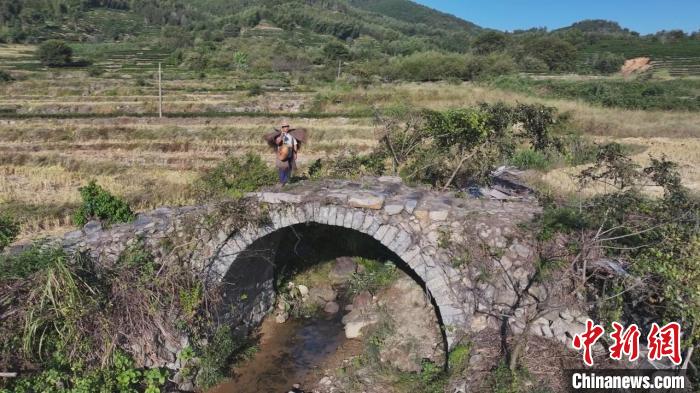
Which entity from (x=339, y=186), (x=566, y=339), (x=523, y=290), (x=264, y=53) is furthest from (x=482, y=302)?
(x=264, y=53)

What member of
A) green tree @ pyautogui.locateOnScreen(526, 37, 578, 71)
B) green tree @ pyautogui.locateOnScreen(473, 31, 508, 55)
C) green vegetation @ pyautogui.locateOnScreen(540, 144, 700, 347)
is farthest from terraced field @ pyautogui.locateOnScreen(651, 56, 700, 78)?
green vegetation @ pyautogui.locateOnScreen(540, 144, 700, 347)

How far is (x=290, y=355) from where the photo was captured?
32.3 ft

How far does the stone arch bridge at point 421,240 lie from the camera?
8211 mm

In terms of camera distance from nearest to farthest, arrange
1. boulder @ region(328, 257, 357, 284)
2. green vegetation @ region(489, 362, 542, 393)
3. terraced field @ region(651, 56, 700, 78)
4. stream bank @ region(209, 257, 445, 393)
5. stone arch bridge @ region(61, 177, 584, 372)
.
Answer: green vegetation @ region(489, 362, 542, 393) → stone arch bridge @ region(61, 177, 584, 372) → stream bank @ region(209, 257, 445, 393) → boulder @ region(328, 257, 357, 284) → terraced field @ region(651, 56, 700, 78)

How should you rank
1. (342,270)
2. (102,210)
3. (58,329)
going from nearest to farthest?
(58,329) → (102,210) → (342,270)

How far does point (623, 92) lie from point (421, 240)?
121 ft

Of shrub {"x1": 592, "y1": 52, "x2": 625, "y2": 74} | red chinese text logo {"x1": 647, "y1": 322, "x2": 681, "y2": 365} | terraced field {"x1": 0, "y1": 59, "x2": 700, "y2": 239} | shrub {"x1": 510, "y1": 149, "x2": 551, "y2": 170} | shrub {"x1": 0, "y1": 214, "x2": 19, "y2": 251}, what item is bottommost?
terraced field {"x1": 0, "y1": 59, "x2": 700, "y2": 239}

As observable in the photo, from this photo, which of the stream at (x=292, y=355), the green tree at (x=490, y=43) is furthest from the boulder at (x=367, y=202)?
the green tree at (x=490, y=43)

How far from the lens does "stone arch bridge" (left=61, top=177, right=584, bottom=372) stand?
8.21m

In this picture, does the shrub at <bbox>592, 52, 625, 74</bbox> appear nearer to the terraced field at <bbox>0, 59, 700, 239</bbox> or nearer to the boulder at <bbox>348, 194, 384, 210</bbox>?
the terraced field at <bbox>0, 59, 700, 239</bbox>

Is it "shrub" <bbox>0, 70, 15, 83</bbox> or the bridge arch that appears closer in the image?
the bridge arch

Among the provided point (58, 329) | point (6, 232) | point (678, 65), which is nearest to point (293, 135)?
point (58, 329)

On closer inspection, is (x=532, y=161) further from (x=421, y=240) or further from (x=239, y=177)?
(x=239, y=177)

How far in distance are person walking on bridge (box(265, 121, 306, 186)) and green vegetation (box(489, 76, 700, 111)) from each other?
3090 cm
